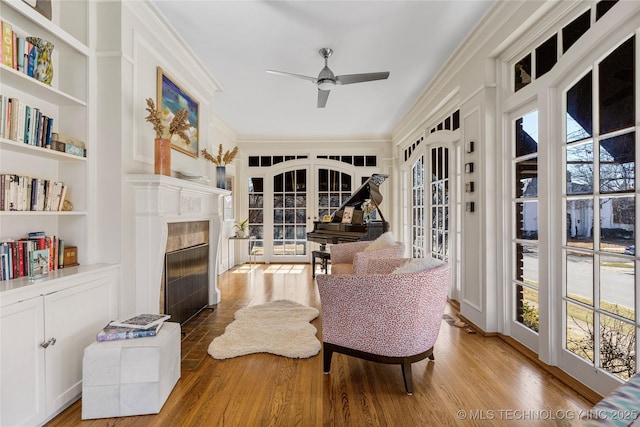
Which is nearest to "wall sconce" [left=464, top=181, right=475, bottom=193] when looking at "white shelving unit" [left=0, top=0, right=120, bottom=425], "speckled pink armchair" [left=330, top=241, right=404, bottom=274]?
"speckled pink armchair" [left=330, top=241, right=404, bottom=274]

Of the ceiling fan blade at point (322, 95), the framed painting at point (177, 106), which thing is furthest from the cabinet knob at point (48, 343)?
the ceiling fan blade at point (322, 95)

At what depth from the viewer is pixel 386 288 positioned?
2.00 metres

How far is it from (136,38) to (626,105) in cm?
333

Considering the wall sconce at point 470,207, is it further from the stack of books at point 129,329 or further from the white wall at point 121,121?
the white wall at point 121,121

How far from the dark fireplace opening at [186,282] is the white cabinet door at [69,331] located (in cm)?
75

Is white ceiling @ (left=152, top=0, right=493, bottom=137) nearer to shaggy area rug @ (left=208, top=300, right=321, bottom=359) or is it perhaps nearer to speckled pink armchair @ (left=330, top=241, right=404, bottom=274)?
speckled pink armchair @ (left=330, top=241, right=404, bottom=274)

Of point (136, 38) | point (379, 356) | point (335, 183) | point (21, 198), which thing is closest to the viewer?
point (21, 198)

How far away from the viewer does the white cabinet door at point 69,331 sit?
5.75ft

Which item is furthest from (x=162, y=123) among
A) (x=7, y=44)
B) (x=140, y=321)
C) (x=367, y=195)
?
(x=367, y=195)

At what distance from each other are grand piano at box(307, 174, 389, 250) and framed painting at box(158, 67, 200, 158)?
234 cm

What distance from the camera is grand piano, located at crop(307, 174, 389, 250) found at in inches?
183

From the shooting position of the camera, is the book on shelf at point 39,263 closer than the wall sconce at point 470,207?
Yes

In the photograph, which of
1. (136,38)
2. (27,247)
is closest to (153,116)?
(136,38)

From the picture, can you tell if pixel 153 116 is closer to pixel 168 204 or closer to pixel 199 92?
pixel 168 204
